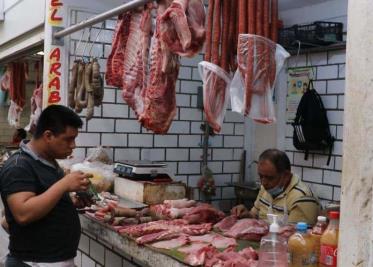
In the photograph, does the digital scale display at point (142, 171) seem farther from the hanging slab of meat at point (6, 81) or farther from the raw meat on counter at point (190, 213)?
the hanging slab of meat at point (6, 81)

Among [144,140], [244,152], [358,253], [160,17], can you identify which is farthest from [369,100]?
[244,152]

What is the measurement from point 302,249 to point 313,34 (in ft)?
13.2

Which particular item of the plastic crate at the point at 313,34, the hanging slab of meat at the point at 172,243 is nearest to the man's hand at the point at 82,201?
the hanging slab of meat at the point at 172,243

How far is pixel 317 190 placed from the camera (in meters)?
6.06

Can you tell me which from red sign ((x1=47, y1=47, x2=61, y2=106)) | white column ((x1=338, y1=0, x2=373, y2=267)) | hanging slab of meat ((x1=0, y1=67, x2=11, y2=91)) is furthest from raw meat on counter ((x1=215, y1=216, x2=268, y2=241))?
hanging slab of meat ((x1=0, y1=67, x2=11, y2=91))

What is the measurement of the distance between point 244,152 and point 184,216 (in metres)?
2.90

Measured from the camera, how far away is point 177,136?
605 cm

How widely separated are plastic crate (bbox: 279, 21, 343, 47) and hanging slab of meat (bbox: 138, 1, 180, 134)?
2658mm

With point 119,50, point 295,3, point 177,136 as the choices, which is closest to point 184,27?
point 119,50

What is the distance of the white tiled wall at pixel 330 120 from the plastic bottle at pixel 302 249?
3533mm

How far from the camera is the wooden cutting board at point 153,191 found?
443 centimetres

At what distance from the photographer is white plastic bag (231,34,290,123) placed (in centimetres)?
280

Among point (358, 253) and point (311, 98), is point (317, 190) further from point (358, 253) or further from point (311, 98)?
point (358, 253)

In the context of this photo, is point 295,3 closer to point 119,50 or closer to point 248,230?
point 119,50
